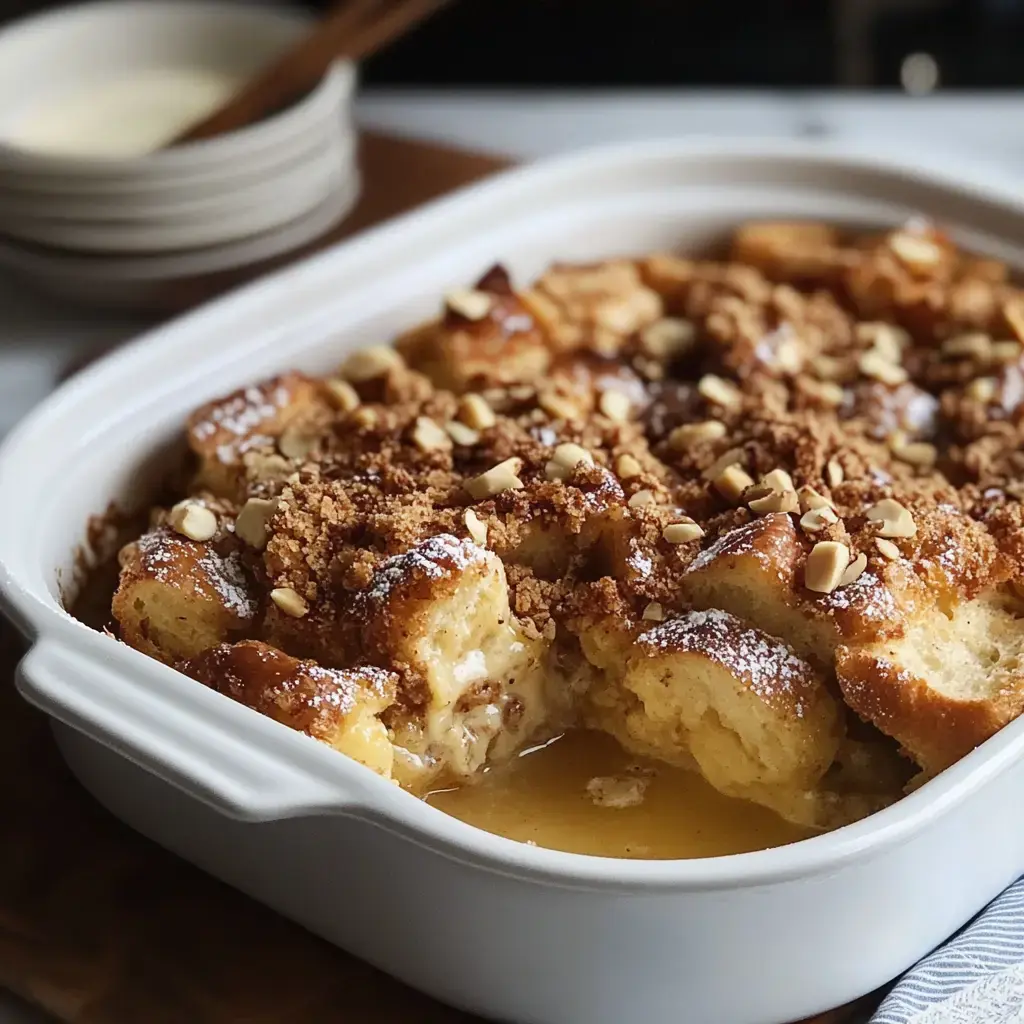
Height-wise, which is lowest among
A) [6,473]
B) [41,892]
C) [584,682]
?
[41,892]

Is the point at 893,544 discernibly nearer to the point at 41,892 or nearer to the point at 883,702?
the point at 883,702

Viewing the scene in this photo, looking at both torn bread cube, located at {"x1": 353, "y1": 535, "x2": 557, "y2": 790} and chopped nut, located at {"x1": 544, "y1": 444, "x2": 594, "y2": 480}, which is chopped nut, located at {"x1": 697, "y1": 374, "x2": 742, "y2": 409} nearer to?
chopped nut, located at {"x1": 544, "y1": 444, "x2": 594, "y2": 480}

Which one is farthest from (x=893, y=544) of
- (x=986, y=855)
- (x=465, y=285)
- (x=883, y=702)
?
(x=465, y=285)

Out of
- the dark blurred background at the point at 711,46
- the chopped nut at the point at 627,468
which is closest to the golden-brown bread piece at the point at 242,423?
the chopped nut at the point at 627,468

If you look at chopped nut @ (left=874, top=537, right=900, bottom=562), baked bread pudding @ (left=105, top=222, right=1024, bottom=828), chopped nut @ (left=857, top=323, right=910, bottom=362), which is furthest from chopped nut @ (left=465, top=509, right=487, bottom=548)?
chopped nut @ (left=857, top=323, right=910, bottom=362)

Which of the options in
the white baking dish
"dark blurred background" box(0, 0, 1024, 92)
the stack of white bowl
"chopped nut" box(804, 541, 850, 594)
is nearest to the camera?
the white baking dish

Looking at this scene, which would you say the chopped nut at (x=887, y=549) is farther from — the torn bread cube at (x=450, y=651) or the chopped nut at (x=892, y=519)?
the torn bread cube at (x=450, y=651)
